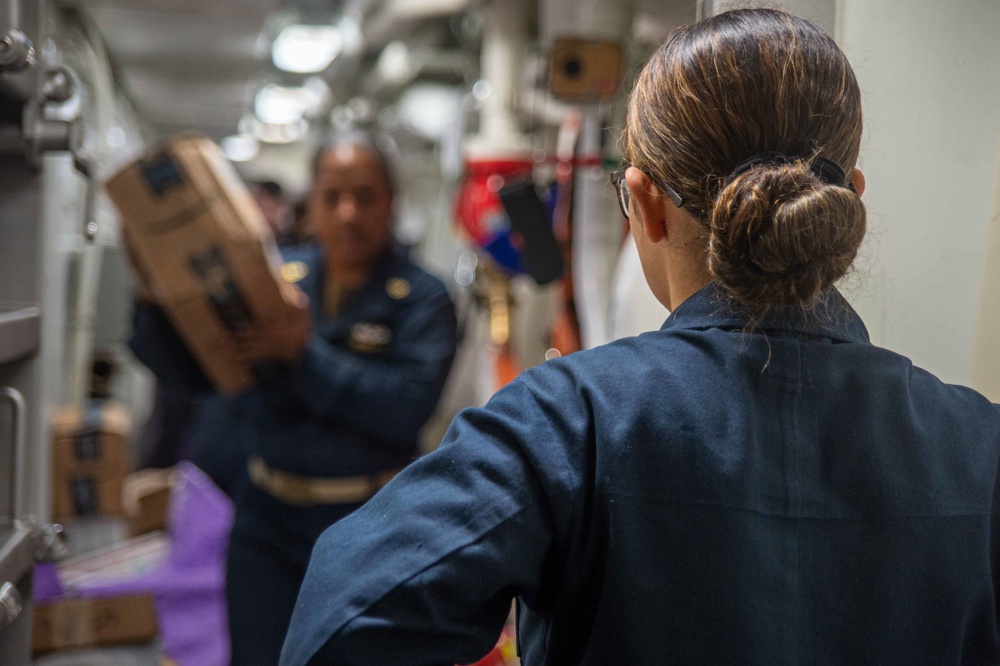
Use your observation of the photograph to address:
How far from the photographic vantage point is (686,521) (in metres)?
0.67

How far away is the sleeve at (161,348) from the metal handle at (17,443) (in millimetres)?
828

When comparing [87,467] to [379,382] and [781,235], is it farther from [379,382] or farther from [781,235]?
[781,235]

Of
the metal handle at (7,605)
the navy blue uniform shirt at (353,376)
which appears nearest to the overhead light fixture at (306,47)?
the navy blue uniform shirt at (353,376)

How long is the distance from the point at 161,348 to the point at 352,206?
0.52m

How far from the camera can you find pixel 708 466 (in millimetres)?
671

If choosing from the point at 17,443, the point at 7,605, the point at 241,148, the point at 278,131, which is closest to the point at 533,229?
the point at 17,443

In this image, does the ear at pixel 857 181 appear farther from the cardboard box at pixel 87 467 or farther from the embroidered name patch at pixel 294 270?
the cardboard box at pixel 87 467

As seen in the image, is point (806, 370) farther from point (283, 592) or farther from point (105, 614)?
point (105, 614)

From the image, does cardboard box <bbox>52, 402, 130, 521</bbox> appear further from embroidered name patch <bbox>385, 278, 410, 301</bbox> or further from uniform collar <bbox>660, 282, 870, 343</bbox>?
uniform collar <bbox>660, 282, 870, 343</bbox>

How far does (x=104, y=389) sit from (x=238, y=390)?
6.26 ft

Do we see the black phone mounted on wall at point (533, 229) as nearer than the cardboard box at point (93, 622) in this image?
Yes

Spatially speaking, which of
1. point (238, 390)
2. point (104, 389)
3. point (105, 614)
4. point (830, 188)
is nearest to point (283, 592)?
point (238, 390)

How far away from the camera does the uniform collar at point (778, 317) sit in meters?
0.71

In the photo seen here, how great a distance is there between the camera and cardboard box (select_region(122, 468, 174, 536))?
9.18 feet
